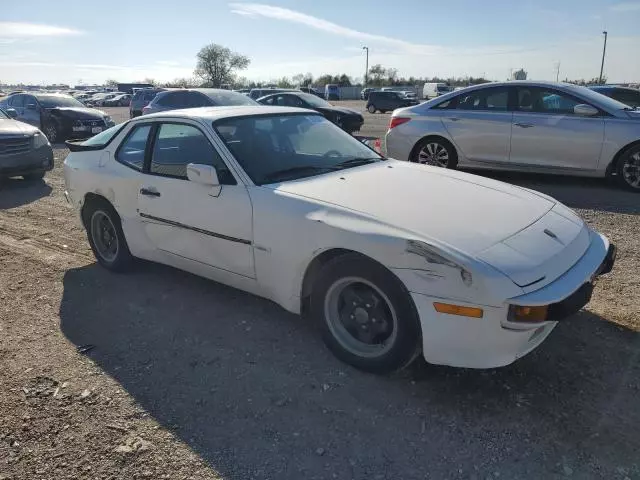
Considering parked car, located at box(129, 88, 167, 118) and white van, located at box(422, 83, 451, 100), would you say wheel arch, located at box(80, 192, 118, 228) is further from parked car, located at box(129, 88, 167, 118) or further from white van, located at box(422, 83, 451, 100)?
white van, located at box(422, 83, 451, 100)

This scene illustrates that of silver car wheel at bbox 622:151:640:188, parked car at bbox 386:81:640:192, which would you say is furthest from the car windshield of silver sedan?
silver car wheel at bbox 622:151:640:188

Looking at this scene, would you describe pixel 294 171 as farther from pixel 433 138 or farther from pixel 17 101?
pixel 17 101

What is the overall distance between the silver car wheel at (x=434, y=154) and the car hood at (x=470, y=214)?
4532 millimetres

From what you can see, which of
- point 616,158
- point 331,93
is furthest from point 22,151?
point 331,93

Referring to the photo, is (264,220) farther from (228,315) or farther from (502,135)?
(502,135)

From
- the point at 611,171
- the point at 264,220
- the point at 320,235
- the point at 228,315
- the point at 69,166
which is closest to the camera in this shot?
the point at 320,235

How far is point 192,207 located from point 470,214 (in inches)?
77.0

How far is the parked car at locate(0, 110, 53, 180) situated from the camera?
8633mm

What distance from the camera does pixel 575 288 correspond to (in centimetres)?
269

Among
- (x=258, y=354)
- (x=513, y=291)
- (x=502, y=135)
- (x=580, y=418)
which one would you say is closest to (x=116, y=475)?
(x=258, y=354)

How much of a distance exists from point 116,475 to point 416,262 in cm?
174

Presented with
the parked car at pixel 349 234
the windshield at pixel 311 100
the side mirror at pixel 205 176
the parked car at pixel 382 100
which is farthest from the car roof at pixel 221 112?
the parked car at pixel 382 100

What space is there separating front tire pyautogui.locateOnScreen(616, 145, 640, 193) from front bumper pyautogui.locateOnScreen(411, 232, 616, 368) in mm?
5428

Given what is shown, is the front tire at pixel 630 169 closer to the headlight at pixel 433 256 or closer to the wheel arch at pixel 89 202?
the headlight at pixel 433 256
